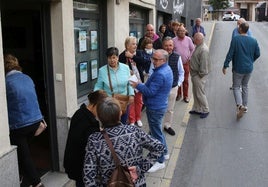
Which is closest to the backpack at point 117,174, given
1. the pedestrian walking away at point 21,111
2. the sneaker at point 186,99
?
the pedestrian walking away at point 21,111

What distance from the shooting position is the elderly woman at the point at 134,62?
6.26 meters

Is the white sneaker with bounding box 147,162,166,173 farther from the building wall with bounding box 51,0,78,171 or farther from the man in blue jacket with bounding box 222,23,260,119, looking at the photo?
the man in blue jacket with bounding box 222,23,260,119

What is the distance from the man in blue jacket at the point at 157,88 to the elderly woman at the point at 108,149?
1.92m

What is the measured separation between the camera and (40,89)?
19.8 feet

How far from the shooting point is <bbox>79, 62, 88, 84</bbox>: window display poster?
608 cm

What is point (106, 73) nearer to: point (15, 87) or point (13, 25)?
point (15, 87)

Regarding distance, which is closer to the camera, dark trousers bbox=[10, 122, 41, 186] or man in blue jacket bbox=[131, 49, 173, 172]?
dark trousers bbox=[10, 122, 41, 186]

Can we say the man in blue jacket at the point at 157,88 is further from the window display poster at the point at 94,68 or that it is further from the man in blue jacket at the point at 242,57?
the man in blue jacket at the point at 242,57

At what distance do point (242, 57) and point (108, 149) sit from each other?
5301 mm

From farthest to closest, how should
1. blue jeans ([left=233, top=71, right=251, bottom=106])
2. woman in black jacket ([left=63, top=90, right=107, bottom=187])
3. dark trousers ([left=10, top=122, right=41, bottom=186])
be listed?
blue jeans ([left=233, top=71, right=251, bottom=106]) → dark trousers ([left=10, top=122, right=41, bottom=186]) → woman in black jacket ([left=63, top=90, right=107, bottom=187])

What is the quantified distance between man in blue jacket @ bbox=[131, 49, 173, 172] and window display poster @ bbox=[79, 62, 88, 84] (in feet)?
4.52

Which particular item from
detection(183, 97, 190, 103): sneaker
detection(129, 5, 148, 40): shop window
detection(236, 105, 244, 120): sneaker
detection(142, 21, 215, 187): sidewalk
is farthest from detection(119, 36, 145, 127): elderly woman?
detection(129, 5, 148, 40): shop window

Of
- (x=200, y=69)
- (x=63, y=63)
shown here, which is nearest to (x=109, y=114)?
(x=63, y=63)

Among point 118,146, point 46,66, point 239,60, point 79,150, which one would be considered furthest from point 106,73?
point 239,60
